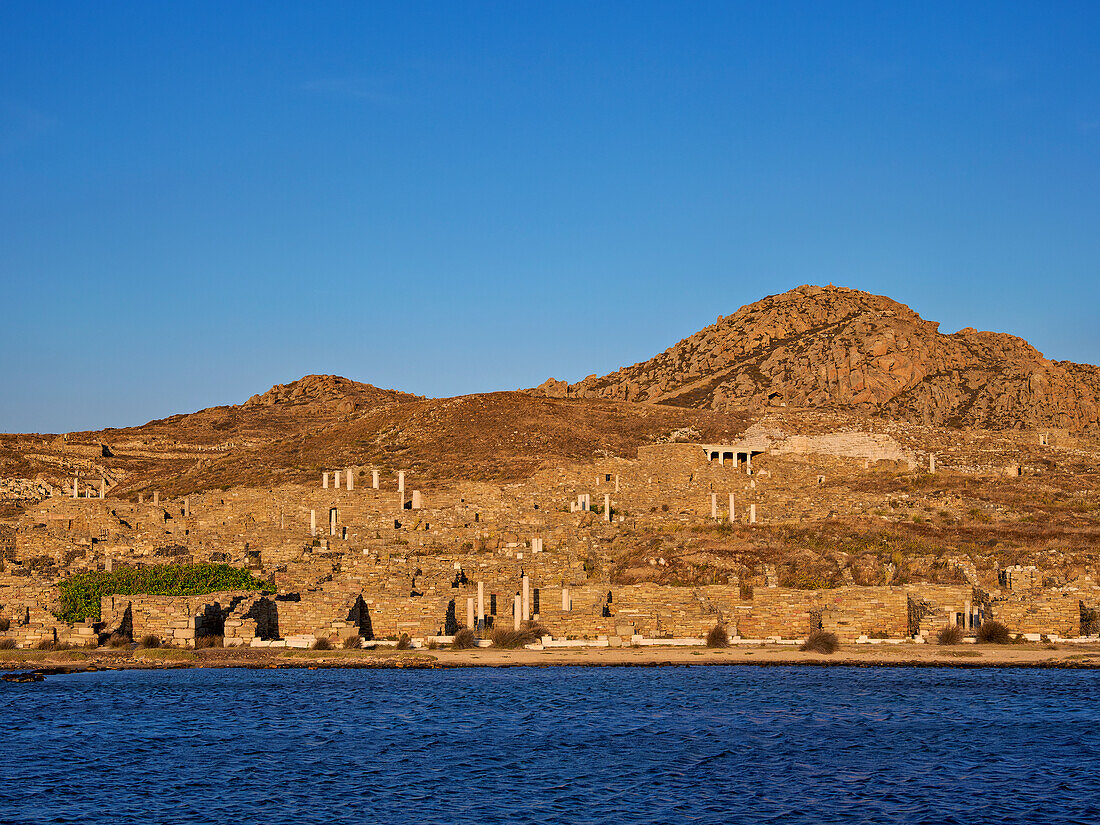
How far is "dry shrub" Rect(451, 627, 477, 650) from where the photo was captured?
3412 centimetres

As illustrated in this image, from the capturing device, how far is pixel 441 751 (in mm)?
22547

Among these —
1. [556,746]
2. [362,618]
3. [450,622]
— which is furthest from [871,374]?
[556,746]

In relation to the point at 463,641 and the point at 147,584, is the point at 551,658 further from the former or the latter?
the point at 147,584

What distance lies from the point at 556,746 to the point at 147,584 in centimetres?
2002

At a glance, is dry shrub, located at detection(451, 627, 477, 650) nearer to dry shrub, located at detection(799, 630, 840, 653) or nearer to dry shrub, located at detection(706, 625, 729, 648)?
dry shrub, located at detection(706, 625, 729, 648)

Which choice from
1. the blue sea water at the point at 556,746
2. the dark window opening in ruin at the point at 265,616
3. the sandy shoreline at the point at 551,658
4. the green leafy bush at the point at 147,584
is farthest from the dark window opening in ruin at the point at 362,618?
the green leafy bush at the point at 147,584

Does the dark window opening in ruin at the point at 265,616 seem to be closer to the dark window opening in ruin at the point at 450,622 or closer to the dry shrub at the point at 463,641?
the dark window opening in ruin at the point at 450,622

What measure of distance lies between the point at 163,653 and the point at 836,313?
4593 inches

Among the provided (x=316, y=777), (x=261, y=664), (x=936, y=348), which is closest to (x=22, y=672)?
(x=261, y=664)

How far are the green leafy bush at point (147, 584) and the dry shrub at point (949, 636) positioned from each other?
20.6m

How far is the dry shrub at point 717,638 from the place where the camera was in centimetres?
3347

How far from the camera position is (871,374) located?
116m

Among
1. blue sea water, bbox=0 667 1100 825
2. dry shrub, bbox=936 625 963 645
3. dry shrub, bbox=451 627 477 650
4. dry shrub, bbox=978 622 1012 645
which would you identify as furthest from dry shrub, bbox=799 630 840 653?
dry shrub, bbox=451 627 477 650

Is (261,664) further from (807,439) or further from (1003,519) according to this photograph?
(807,439)
